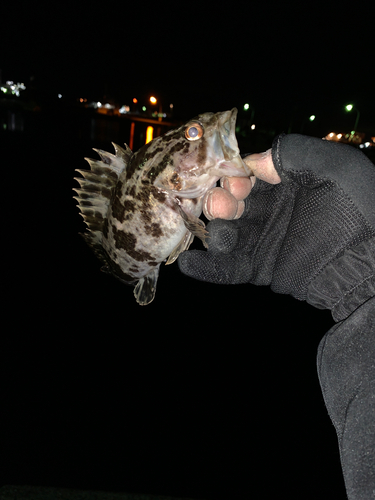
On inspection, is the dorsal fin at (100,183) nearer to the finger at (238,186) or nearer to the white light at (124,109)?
the finger at (238,186)

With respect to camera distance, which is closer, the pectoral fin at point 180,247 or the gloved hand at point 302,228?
the gloved hand at point 302,228

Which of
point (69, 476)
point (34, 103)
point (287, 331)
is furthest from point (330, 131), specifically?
point (34, 103)

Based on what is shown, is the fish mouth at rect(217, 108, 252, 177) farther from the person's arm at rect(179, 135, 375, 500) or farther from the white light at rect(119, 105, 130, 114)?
the white light at rect(119, 105, 130, 114)

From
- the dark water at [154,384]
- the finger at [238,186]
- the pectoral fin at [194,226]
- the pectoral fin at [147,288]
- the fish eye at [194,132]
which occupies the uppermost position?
the fish eye at [194,132]

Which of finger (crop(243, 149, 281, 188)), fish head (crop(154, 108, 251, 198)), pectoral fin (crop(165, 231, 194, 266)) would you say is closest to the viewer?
finger (crop(243, 149, 281, 188))

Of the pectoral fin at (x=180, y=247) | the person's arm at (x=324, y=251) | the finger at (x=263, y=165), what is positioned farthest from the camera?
the pectoral fin at (x=180, y=247)

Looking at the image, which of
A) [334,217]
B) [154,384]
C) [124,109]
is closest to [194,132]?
[334,217]

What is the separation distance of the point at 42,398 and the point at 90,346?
6.66 feet

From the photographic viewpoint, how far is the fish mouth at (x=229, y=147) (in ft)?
9.13

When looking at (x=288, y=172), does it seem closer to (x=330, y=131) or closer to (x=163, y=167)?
(x=163, y=167)

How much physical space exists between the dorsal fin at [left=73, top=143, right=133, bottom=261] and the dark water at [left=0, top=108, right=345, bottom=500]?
4.11m

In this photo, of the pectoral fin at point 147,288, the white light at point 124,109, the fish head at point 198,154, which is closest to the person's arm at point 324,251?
the fish head at point 198,154

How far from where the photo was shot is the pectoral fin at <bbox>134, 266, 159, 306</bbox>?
3850mm

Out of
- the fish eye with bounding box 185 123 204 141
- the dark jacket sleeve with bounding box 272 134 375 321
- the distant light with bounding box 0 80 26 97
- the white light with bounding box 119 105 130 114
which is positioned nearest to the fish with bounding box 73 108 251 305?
the fish eye with bounding box 185 123 204 141
